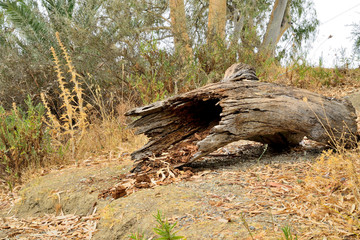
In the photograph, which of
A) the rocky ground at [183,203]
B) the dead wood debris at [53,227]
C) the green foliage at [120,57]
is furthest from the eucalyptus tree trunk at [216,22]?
the dead wood debris at [53,227]

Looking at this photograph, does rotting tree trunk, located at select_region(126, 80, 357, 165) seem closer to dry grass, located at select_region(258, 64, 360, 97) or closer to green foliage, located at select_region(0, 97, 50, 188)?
green foliage, located at select_region(0, 97, 50, 188)

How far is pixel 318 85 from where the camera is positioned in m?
7.52

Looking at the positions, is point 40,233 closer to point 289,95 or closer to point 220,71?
point 289,95

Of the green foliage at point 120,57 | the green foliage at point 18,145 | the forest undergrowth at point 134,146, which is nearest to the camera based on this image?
the forest undergrowth at point 134,146

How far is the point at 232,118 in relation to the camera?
10.3 ft

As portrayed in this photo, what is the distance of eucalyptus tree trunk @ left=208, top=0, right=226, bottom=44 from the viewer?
7.52m

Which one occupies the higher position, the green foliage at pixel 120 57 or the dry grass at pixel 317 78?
the green foliage at pixel 120 57

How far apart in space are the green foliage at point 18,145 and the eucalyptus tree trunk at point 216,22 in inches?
180

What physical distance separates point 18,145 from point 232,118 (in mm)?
3042

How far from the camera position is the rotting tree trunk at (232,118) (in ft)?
10.4

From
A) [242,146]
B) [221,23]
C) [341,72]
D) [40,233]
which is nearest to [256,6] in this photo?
[221,23]

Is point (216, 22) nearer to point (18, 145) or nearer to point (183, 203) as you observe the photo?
point (18, 145)

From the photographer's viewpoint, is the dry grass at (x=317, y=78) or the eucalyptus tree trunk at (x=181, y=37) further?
the dry grass at (x=317, y=78)

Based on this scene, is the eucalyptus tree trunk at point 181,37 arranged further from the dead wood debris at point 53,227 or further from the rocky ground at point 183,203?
the dead wood debris at point 53,227
